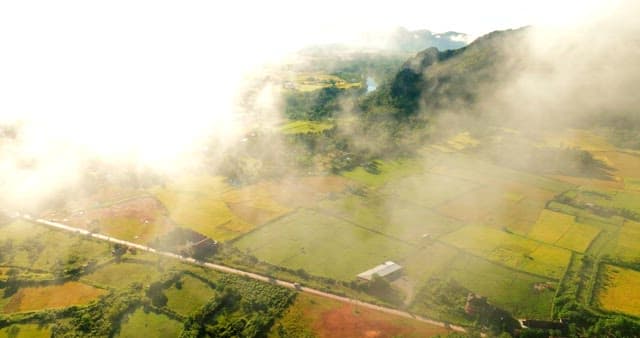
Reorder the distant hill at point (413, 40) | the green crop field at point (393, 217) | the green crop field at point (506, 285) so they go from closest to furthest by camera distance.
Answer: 1. the green crop field at point (506, 285)
2. the green crop field at point (393, 217)
3. the distant hill at point (413, 40)

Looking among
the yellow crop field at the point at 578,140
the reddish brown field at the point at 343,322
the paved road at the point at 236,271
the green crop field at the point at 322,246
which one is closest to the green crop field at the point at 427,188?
the green crop field at the point at 322,246

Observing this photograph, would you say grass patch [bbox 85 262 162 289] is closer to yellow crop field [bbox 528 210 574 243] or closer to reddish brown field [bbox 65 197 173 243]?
reddish brown field [bbox 65 197 173 243]

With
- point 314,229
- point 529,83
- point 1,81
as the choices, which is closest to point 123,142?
point 1,81

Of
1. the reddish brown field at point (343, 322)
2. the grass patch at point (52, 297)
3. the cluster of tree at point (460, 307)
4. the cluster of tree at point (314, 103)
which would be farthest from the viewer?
the cluster of tree at point (314, 103)

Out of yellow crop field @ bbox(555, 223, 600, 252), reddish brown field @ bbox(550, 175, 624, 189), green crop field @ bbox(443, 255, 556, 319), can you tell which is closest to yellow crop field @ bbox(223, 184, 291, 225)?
green crop field @ bbox(443, 255, 556, 319)

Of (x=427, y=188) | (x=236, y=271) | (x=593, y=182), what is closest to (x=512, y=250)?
(x=427, y=188)

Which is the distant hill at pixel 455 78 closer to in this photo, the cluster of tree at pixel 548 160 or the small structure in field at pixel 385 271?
the cluster of tree at pixel 548 160

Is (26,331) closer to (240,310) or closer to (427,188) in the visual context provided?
(240,310)
